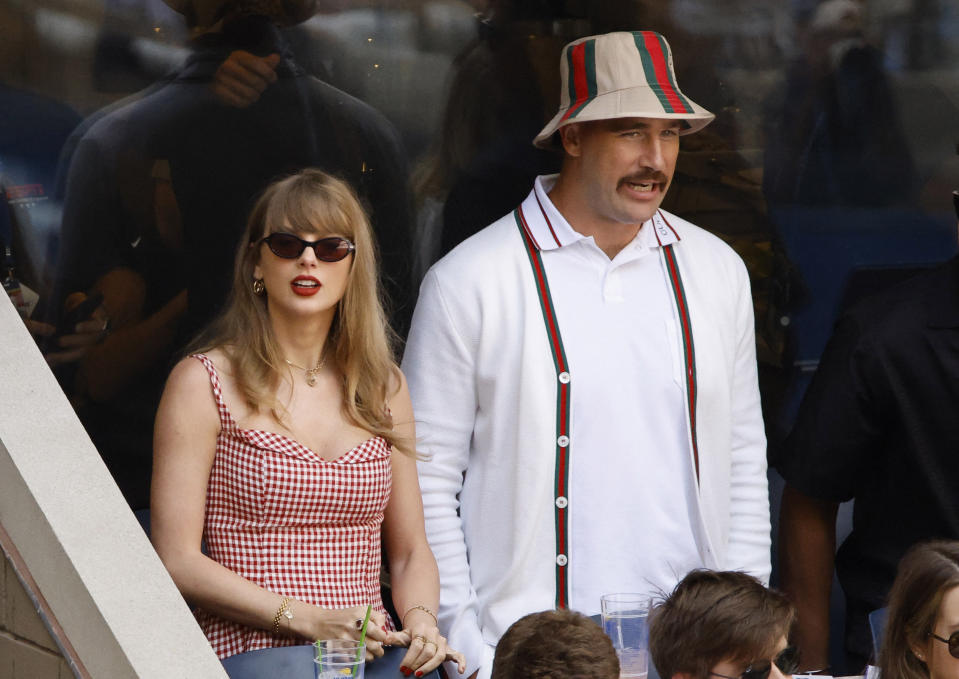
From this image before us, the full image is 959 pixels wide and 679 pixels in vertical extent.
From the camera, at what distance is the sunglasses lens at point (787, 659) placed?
2.74 metres

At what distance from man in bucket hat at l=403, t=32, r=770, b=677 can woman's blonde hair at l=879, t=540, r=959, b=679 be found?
586 mm

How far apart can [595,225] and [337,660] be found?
1396mm

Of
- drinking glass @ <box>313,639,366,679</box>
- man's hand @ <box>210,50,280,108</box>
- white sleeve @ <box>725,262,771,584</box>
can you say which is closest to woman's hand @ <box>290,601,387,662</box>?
drinking glass @ <box>313,639,366,679</box>

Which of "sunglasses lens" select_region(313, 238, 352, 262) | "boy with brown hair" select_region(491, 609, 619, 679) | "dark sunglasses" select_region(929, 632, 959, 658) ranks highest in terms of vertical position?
"sunglasses lens" select_region(313, 238, 352, 262)

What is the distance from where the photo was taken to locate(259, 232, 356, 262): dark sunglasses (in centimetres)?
302

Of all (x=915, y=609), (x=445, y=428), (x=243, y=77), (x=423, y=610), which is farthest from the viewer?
(x=243, y=77)

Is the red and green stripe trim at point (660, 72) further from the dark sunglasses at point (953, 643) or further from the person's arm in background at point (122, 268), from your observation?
the dark sunglasses at point (953, 643)

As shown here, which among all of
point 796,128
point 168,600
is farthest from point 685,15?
point 168,600

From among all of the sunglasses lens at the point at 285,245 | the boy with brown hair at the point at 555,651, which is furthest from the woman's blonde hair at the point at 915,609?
the sunglasses lens at the point at 285,245

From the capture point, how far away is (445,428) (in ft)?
11.2

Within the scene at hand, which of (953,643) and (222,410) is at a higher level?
(222,410)

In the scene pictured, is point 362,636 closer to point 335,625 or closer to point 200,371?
point 335,625

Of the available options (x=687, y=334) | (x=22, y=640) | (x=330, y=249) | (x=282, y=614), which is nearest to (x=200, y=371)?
(x=330, y=249)

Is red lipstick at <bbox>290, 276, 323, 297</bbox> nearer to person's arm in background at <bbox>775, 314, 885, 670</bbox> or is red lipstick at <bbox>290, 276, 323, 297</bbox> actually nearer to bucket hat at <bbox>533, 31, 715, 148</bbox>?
bucket hat at <bbox>533, 31, 715, 148</bbox>
